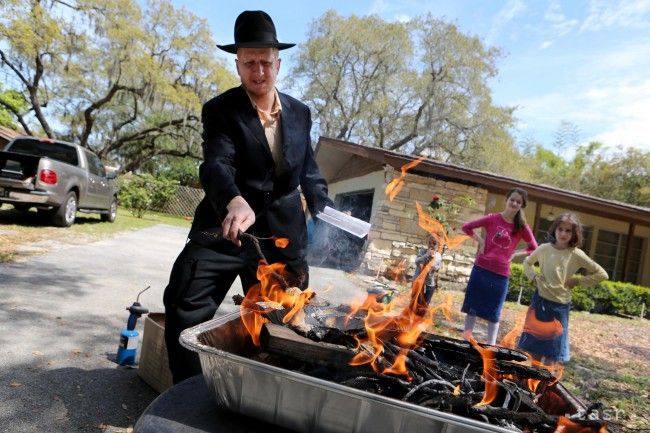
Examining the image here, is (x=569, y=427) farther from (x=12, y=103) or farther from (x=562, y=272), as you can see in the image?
(x=12, y=103)

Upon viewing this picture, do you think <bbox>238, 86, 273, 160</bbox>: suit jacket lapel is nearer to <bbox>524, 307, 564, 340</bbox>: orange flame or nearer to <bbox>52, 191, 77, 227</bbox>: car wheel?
<bbox>524, 307, 564, 340</bbox>: orange flame

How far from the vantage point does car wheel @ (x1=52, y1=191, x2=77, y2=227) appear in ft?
30.1

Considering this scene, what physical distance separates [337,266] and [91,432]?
1043cm

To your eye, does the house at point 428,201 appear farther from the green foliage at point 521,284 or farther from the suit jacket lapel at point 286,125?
the suit jacket lapel at point 286,125

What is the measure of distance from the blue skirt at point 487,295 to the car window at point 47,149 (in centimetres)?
921

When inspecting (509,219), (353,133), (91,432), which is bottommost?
(91,432)

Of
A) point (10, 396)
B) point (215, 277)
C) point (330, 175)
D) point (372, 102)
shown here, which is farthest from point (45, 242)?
point (372, 102)

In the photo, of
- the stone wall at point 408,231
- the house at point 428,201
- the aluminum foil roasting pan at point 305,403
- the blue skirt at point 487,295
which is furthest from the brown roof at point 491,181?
the aluminum foil roasting pan at point 305,403

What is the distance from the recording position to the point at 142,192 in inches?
668

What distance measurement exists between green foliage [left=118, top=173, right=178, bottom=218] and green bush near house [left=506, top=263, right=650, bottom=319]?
13.3m

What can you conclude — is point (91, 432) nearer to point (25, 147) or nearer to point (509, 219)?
point (509, 219)

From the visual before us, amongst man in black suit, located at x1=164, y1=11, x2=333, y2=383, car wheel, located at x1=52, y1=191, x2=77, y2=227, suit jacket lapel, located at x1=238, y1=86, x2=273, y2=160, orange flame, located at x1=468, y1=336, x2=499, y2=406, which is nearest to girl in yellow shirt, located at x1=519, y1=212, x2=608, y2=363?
orange flame, located at x1=468, y1=336, x2=499, y2=406

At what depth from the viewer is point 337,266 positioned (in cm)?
1260

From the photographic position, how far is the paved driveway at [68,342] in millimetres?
2430
